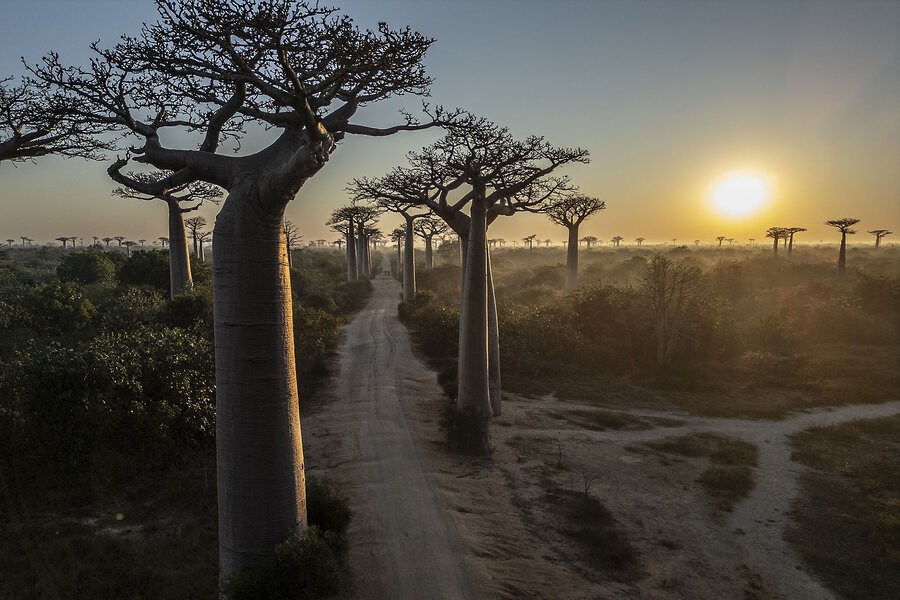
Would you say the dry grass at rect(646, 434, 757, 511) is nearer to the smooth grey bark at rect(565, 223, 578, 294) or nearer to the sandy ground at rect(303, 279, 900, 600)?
the sandy ground at rect(303, 279, 900, 600)

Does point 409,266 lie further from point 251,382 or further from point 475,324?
point 251,382

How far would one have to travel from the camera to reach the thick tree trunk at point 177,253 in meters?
16.5

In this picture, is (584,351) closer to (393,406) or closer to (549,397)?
(549,397)

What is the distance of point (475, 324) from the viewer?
31.0 ft

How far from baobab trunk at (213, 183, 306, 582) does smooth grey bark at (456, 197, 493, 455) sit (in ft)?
17.0

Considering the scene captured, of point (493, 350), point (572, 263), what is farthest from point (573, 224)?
point (493, 350)

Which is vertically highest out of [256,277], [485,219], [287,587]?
[485,219]

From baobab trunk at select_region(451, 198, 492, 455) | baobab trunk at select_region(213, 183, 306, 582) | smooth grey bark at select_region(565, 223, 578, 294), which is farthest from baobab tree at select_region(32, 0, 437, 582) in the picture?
smooth grey bark at select_region(565, 223, 578, 294)

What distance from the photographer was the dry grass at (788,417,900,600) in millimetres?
5797

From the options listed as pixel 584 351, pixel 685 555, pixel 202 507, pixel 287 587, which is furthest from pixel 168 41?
pixel 584 351

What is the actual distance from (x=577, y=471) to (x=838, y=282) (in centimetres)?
2837

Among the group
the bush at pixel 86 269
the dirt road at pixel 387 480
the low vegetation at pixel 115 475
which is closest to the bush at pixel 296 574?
the low vegetation at pixel 115 475

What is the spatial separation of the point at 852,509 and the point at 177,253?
1805cm

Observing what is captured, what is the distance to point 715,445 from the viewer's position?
9.88 m
